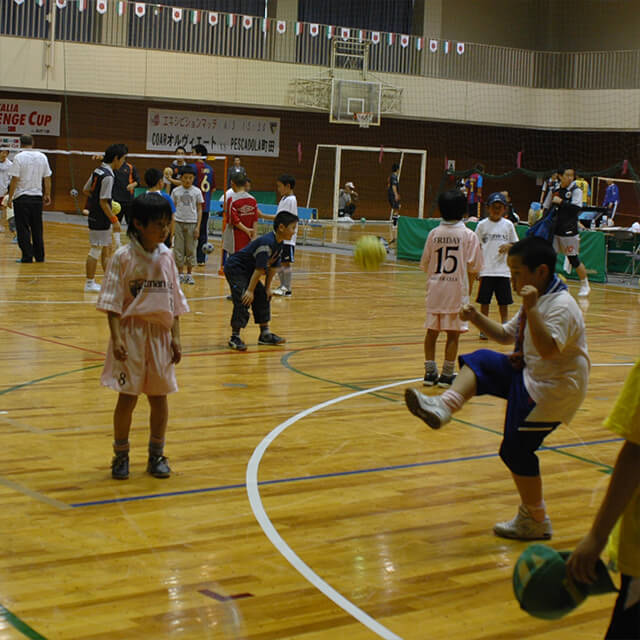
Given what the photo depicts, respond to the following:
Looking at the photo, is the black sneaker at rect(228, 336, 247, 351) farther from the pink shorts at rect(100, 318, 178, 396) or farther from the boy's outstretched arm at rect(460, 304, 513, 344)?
the boy's outstretched arm at rect(460, 304, 513, 344)

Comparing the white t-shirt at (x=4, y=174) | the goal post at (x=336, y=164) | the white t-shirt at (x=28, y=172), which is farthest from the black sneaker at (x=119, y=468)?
the goal post at (x=336, y=164)

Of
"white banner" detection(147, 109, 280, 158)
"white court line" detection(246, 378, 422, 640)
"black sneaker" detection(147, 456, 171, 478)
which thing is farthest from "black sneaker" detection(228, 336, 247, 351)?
"white banner" detection(147, 109, 280, 158)

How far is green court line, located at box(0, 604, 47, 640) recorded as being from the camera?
12.0ft

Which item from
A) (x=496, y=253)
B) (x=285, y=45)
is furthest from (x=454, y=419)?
(x=285, y=45)

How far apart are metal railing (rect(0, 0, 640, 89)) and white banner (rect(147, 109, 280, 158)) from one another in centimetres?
323

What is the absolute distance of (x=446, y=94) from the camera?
33.0m

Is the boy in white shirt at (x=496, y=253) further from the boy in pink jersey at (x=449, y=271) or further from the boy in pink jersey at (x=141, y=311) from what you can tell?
the boy in pink jersey at (x=141, y=311)

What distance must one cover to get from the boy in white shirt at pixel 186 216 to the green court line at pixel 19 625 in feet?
37.7

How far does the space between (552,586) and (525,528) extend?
236 centimetres

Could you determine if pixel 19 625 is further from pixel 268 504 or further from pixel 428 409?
pixel 428 409

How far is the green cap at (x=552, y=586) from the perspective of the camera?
2.68 m

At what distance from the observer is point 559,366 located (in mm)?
4910

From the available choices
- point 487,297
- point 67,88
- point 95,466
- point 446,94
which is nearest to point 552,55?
point 446,94

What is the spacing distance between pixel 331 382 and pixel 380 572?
4.47m
